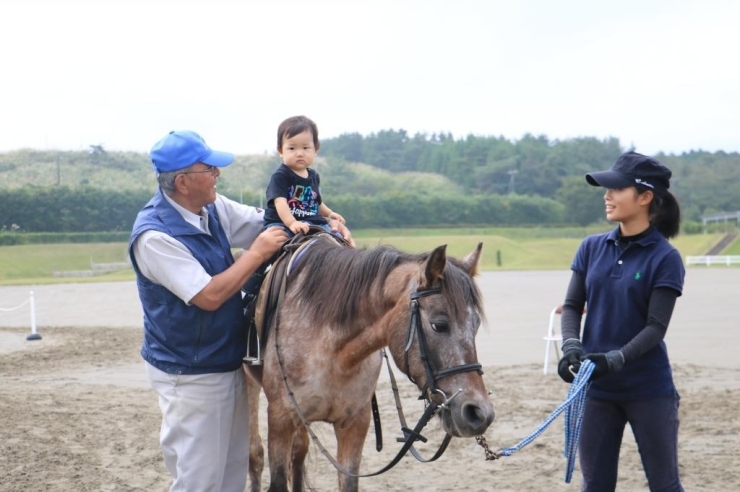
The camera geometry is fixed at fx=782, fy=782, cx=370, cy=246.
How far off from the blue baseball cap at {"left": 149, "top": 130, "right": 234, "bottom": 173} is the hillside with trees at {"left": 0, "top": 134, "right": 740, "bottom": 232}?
50053mm

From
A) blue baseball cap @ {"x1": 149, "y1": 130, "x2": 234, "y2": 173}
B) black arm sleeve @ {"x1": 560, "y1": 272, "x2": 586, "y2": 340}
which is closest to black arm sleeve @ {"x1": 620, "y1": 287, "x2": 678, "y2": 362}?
black arm sleeve @ {"x1": 560, "y1": 272, "x2": 586, "y2": 340}

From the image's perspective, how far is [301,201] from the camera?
4684 mm

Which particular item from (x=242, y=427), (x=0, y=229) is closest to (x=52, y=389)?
(x=242, y=427)

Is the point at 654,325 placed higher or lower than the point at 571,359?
higher

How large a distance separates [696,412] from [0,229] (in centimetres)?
4802

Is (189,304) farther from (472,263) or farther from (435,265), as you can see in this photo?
(472,263)

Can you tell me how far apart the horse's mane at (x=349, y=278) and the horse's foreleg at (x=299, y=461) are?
53.0 inches

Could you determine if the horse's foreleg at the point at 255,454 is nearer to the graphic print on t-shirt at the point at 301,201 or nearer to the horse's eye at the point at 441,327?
the graphic print on t-shirt at the point at 301,201

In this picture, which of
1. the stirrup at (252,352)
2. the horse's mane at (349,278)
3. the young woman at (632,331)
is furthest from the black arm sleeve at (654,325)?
the stirrup at (252,352)

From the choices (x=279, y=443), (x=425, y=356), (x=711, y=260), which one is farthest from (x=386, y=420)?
(x=711, y=260)

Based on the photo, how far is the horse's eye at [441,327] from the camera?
319 centimetres

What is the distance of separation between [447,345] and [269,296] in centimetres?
122

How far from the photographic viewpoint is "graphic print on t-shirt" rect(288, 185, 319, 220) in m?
4.64

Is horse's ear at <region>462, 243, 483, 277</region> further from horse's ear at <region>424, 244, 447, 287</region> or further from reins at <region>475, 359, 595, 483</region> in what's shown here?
reins at <region>475, 359, 595, 483</region>
